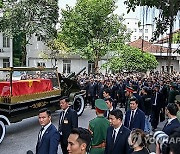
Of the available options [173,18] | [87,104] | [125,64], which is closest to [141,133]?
[173,18]

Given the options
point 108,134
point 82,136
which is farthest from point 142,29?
point 82,136

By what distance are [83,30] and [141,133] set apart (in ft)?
81.9

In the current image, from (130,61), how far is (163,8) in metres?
18.6

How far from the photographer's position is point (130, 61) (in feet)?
90.8

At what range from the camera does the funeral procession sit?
4.62 meters

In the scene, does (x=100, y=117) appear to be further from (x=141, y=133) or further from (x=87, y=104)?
(x=87, y=104)

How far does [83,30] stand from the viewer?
28.2m

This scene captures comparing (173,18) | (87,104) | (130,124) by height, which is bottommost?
(87,104)

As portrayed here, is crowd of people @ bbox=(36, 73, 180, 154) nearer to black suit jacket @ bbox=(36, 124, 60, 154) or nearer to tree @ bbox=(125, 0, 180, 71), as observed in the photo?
black suit jacket @ bbox=(36, 124, 60, 154)

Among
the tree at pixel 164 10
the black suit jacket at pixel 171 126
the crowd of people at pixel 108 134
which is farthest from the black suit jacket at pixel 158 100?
the black suit jacket at pixel 171 126

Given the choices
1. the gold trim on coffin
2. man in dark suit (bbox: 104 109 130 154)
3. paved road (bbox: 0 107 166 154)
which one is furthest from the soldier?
the gold trim on coffin

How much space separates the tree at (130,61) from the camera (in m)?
27.6

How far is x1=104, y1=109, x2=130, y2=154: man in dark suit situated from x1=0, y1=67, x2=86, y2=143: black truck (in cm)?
475

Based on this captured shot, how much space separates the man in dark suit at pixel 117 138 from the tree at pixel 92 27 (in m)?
23.8
